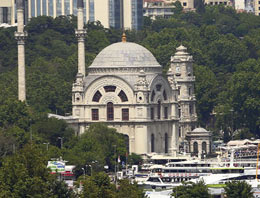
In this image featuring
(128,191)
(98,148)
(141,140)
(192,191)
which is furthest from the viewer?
(141,140)

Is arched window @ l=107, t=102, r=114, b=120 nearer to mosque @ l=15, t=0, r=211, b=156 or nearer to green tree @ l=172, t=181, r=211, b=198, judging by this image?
mosque @ l=15, t=0, r=211, b=156

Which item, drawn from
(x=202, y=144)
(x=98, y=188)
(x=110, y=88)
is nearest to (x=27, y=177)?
(x=98, y=188)

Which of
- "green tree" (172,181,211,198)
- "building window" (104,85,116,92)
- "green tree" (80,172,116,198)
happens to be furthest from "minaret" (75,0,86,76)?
"green tree" (80,172,116,198)

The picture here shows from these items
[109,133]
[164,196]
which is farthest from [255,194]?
[109,133]

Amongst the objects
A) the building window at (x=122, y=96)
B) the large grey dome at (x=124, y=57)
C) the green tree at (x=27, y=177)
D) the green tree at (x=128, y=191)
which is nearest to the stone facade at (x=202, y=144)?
the large grey dome at (x=124, y=57)

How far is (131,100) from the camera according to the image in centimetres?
19000

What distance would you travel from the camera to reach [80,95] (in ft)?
630

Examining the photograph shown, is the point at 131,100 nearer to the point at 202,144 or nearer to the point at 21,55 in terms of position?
the point at 21,55

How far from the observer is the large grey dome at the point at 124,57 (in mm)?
192125

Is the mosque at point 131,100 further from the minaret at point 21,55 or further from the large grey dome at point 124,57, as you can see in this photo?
the minaret at point 21,55

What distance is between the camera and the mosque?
190 m

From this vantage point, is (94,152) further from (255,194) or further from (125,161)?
(255,194)

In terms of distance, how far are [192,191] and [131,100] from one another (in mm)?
44996

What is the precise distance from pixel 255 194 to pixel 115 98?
38.7 meters
